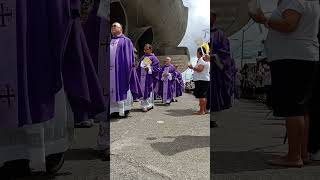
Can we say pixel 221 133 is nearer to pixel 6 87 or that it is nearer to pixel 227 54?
pixel 227 54

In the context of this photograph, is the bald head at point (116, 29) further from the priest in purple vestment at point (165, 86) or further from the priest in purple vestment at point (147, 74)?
the priest in purple vestment at point (165, 86)

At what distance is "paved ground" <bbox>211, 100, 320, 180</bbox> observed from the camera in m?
2.90

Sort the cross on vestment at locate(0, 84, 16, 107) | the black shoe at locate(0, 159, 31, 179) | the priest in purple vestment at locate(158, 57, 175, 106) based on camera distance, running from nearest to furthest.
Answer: the cross on vestment at locate(0, 84, 16, 107), the black shoe at locate(0, 159, 31, 179), the priest in purple vestment at locate(158, 57, 175, 106)

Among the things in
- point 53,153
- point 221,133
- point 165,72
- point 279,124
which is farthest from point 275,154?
point 165,72

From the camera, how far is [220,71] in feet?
18.1

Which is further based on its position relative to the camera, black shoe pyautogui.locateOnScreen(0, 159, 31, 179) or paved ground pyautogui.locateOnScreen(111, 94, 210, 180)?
paved ground pyautogui.locateOnScreen(111, 94, 210, 180)

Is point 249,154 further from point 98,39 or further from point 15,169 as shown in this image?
point 15,169

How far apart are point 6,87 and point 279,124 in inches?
180

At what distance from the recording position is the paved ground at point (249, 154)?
290 centimetres

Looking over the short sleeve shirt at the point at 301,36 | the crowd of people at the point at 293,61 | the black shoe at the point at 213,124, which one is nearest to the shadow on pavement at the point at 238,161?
the crowd of people at the point at 293,61

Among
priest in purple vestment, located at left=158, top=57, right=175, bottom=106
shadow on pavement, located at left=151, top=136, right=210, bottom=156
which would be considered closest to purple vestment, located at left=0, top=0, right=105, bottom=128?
shadow on pavement, located at left=151, top=136, right=210, bottom=156

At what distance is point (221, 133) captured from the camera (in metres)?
4.99

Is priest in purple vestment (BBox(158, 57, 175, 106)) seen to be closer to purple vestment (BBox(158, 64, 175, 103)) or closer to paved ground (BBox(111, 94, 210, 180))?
purple vestment (BBox(158, 64, 175, 103))

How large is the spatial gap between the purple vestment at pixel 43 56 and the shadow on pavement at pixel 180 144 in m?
1.21
